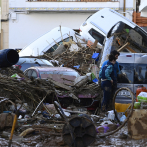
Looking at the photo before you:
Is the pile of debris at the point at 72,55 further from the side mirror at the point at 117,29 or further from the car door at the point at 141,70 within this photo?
the car door at the point at 141,70

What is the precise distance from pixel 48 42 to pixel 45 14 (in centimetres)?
1210

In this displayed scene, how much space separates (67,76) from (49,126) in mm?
3667

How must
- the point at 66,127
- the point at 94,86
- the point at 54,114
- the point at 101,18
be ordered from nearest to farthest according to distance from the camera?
the point at 66,127, the point at 54,114, the point at 94,86, the point at 101,18

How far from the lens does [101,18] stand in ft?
58.2

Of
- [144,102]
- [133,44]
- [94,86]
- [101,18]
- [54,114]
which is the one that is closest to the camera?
[144,102]

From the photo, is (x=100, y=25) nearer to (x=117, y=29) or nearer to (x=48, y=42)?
(x=48, y=42)

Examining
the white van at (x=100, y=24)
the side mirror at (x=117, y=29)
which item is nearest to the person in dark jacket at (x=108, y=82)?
the side mirror at (x=117, y=29)

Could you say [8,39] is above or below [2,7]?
below

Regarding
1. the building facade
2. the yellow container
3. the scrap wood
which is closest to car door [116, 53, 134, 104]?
the yellow container

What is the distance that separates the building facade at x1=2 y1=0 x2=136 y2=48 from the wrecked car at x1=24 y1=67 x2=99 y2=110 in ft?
60.3

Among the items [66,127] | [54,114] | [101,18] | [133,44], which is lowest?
[54,114]

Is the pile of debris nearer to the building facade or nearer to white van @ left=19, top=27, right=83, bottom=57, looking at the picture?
white van @ left=19, top=27, right=83, bottom=57

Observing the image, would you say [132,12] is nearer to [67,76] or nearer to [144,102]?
[67,76]

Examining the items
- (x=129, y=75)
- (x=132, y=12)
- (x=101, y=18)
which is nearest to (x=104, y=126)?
(x=129, y=75)
